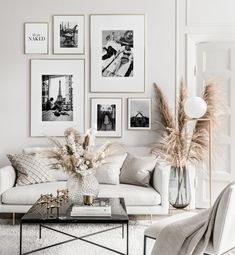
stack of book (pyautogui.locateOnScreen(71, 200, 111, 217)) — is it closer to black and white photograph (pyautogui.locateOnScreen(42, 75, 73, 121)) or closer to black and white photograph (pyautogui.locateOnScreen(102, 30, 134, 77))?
black and white photograph (pyautogui.locateOnScreen(42, 75, 73, 121))

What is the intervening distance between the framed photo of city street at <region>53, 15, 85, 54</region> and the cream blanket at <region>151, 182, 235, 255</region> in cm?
303

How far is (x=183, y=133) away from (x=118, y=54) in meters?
1.28

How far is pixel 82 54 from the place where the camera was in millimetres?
5102

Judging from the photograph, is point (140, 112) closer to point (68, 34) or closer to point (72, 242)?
point (68, 34)

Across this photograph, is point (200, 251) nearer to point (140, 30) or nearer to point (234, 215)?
point (234, 215)

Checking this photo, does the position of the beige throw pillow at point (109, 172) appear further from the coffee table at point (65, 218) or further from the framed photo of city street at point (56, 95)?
the coffee table at point (65, 218)

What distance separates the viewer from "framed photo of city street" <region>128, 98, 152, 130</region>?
A: 16.7 feet

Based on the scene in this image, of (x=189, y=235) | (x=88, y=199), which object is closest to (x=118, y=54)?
(x=88, y=199)

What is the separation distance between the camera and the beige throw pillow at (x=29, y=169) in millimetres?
4406

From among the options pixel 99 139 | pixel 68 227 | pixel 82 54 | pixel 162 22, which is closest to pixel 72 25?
pixel 82 54

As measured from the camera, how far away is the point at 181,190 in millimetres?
4660

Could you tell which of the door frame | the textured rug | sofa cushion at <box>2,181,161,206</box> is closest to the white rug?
the textured rug

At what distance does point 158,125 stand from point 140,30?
122 cm

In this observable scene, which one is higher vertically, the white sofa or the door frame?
the door frame
